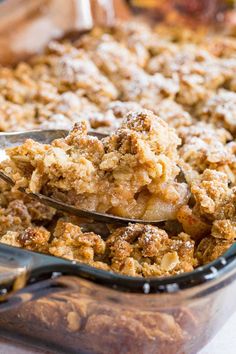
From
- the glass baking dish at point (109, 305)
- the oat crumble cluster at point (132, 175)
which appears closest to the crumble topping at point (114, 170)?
the oat crumble cluster at point (132, 175)

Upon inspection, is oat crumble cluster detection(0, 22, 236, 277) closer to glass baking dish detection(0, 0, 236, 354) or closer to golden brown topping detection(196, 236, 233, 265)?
golden brown topping detection(196, 236, 233, 265)

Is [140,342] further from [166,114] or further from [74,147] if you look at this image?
[166,114]

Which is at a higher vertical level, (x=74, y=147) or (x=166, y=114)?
(x=74, y=147)

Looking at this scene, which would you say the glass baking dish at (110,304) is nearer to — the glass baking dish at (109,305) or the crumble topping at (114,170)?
the glass baking dish at (109,305)

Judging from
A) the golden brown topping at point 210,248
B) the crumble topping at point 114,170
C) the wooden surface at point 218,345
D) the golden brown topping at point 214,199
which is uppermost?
the crumble topping at point 114,170

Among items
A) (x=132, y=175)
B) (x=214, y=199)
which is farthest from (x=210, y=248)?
(x=132, y=175)

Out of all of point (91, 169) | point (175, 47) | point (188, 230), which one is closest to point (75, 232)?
point (91, 169)
